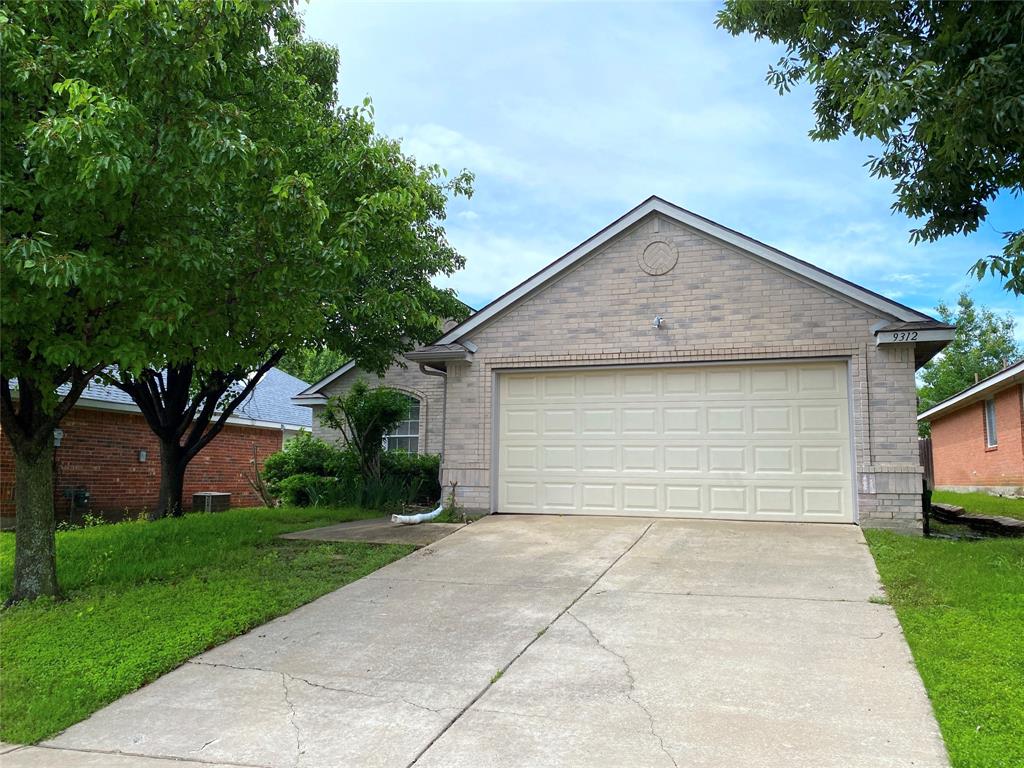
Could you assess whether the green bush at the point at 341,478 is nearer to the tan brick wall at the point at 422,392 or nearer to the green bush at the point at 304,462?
the green bush at the point at 304,462

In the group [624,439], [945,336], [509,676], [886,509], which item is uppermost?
[945,336]

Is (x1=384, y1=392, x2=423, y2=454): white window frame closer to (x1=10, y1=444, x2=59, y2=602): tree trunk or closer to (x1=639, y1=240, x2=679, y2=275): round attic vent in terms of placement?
(x1=639, y1=240, x2=679, y2=275): round attic vent

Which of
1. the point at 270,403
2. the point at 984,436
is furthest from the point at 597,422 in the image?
the point at 984,436

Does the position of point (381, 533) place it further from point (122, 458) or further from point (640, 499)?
point (122, 458)

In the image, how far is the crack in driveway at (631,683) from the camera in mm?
3877

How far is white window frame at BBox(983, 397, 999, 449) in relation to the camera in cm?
2050

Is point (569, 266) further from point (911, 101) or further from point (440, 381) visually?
point (440, 381)

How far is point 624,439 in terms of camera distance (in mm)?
11500

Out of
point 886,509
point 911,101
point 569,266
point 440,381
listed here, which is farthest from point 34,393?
point 440,381

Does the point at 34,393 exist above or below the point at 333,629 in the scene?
above

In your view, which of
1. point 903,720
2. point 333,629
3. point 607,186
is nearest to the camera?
point 903,720

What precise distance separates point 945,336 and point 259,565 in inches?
367

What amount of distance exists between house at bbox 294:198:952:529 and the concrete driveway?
285 cm

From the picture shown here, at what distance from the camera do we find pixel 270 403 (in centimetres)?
2312
